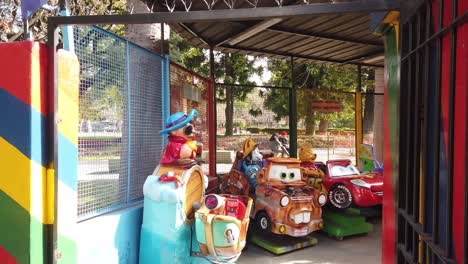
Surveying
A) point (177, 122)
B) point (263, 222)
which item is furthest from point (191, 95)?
point (263, 222)

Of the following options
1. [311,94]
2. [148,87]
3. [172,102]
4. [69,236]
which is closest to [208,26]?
[172,102]

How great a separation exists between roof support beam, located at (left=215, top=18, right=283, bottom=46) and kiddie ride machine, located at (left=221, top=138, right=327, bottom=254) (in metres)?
2.06

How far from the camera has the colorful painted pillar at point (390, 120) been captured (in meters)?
2.41

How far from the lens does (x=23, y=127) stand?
2.42 m

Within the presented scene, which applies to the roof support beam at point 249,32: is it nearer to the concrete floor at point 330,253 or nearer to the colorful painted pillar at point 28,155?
the concrete floor at point 330,253

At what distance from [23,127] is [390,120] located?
2512mm

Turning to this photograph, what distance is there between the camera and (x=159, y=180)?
343 centimetres

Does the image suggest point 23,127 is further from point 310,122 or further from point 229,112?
point 310,122

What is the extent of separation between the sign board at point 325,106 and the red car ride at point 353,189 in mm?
3179

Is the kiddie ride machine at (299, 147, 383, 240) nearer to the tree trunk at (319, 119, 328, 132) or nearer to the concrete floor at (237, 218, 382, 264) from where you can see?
the concrete floor at (237, 218, 382, 264)

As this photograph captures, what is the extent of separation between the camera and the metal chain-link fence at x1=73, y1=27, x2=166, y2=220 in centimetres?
320

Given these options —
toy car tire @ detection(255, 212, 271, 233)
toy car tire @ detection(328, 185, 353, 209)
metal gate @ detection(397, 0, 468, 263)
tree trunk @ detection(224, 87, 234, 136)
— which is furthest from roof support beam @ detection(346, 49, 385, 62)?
metal gate @ detection(397, 0, 468, 263)

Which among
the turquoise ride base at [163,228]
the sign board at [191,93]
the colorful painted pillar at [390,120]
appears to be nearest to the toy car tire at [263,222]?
the turquoise ride base at [163,228]

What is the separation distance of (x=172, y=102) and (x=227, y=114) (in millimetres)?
3068
